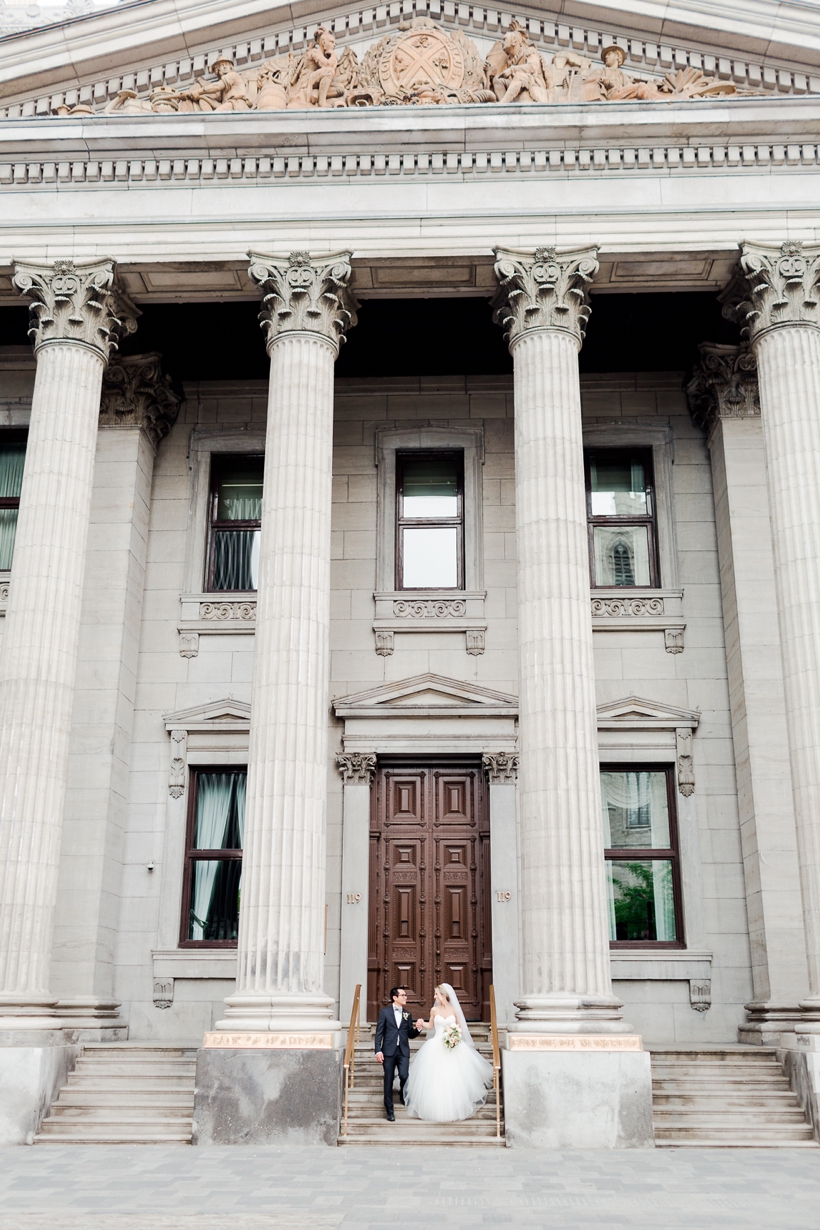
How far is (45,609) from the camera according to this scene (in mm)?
14867

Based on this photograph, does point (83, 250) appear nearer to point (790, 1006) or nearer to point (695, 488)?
point (695, 488)

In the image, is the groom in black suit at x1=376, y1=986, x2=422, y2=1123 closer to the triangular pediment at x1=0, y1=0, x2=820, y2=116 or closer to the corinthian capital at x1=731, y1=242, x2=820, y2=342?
the corinthian capital at x1=731, y1=242, x2=820, y2=342

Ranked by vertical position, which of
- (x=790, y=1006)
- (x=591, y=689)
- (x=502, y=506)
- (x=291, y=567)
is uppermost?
(x=502, y=506)

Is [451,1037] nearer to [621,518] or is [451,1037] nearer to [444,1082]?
[444,1082]

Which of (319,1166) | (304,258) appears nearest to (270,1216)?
(319,1166)

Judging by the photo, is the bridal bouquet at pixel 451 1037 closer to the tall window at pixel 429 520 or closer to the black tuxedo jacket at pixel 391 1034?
the black tuxedo jacket at pixel 391 1034

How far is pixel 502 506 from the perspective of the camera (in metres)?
19.1

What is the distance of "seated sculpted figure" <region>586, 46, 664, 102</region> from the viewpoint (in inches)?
643

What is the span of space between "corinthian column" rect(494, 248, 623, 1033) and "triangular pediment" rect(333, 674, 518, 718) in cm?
340

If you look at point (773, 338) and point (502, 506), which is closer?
point (773, 338)

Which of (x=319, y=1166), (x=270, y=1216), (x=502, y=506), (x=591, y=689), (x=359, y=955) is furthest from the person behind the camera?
(x=502, y=506)

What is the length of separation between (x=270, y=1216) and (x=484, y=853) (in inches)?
372

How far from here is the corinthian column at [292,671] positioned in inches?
523

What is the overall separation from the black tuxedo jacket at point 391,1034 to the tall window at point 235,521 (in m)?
7.97
